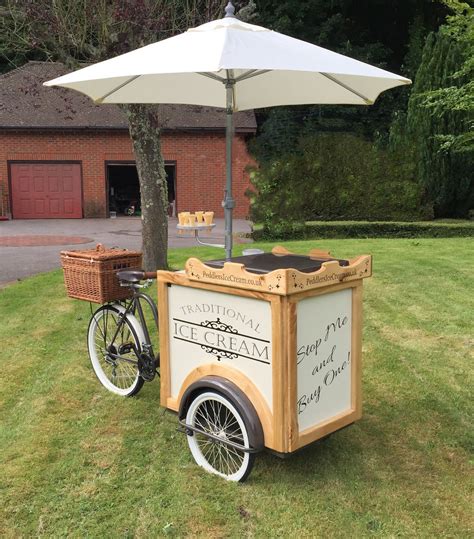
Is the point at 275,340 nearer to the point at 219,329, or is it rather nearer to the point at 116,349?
the point at 219,329

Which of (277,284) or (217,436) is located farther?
(217,436)

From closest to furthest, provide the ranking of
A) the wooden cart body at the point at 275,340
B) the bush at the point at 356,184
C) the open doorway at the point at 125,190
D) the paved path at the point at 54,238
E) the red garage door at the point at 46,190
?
the wooden cart body at the point at 275,340
the paved path at the point at 54,238
the bush at the point at 356,184
the red garage door at the point at 46,190
the open doorway at the point at 125,190

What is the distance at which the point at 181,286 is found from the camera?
3.37 metres

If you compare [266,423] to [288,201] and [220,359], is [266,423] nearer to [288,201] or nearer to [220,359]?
[220,359]

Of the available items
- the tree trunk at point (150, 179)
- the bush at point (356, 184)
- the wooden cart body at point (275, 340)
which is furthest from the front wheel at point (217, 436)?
the bush at point (356, 184)

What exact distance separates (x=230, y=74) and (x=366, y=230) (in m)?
11.3

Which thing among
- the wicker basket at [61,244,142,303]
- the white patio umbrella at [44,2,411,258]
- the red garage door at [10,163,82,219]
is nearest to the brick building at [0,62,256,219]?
the red garage door at [10,163,82,219]

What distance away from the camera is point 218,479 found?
125 inches

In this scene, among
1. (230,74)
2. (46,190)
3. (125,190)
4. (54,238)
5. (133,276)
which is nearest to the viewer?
(133,276)

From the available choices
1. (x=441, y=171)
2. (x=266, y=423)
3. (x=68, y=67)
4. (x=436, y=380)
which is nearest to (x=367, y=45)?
(x=441, y=171)

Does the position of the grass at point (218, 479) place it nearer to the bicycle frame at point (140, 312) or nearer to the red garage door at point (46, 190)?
the bicycle frame at point (140, 312)

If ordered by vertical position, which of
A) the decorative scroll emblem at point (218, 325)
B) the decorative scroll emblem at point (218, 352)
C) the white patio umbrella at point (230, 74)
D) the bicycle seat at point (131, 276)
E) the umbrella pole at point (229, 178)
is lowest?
the decorative scroll emblem at point (218, 352)

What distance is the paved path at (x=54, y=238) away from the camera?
1080cm

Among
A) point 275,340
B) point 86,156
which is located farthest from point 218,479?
point 86,156
